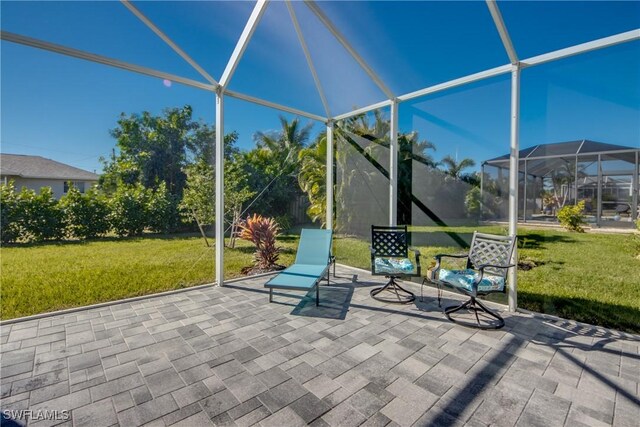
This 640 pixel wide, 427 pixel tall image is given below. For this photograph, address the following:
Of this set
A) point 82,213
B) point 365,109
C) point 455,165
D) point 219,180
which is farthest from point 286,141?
point 82,213

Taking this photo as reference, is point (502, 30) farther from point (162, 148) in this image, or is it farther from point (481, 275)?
point (162, 148)

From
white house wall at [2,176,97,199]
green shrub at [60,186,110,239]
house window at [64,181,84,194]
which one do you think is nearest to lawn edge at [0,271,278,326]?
white house wall at [2,176,97,199]

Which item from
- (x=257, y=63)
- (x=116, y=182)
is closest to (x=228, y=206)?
(x=116, y=182)

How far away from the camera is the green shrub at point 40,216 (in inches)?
243

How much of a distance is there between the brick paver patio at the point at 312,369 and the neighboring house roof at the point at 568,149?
2370 millimetres

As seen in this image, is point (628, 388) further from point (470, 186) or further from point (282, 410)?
point (470, 186)

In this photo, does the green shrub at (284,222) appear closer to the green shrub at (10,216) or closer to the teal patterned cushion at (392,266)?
the teal patterned cushion at (392,266)

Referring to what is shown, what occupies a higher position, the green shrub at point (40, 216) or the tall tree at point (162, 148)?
the tall tree at point (162, 148)

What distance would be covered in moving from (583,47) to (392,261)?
12.8 ft

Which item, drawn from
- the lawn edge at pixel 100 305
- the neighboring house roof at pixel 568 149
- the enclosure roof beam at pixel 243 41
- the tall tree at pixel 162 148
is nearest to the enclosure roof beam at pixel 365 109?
the neighboring house roof at pixel 568 149

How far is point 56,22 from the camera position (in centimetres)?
411

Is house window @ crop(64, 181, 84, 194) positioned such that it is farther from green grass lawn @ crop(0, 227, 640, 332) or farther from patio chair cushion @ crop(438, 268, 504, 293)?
patio chair cushion @ crop(438, 268, 504, 293)

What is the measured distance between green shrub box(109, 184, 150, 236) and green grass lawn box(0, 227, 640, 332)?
1.19 ft

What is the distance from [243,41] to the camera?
4.51 m
